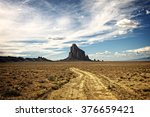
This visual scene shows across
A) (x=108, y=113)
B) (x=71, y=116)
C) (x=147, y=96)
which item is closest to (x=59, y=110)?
(x=71, y=116)

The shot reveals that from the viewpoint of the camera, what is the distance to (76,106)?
11.4 metres

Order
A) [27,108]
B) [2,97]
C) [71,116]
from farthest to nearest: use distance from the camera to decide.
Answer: [2,97], [27,108], [71,116]

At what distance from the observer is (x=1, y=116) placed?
10.8 meters

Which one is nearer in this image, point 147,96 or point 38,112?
point 38,112

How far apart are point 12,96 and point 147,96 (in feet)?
30.3

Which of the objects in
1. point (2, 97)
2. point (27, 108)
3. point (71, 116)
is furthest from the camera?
point (2, 97)

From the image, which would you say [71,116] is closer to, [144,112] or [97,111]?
[97,111]

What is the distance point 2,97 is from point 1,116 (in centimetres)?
411

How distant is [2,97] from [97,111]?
712cm

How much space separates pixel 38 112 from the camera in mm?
10812

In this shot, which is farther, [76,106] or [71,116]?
[76,106]

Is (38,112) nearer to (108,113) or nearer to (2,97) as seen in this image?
(108,113)

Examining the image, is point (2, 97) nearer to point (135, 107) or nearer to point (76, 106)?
point (76, 106)

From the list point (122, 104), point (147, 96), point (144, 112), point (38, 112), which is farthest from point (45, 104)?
point (147, 96)
